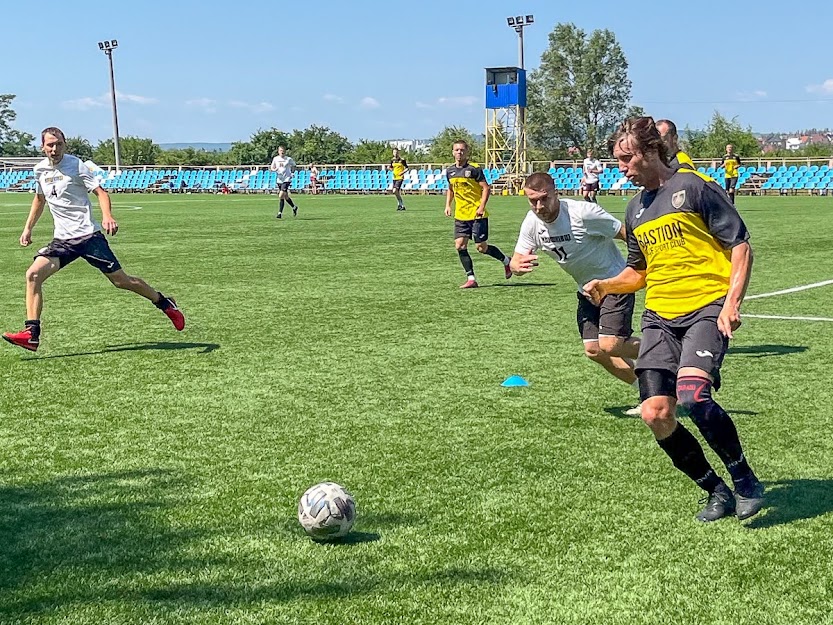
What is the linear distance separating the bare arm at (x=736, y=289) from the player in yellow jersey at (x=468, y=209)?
9719 millimetres

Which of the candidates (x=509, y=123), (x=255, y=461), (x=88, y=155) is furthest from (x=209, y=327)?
(x=88, y=155)

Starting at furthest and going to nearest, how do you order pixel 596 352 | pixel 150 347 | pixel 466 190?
pixel 466 190 → pixel 150 347 → pixel 596 352

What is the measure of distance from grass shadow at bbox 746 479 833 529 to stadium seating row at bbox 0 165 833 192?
38364 millimetres

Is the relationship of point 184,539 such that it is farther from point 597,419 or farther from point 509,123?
point 509,123

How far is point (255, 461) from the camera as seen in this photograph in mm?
6168

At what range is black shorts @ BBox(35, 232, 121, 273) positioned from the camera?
9.83 metres

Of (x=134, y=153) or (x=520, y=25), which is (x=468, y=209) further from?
(x=134, y=153)

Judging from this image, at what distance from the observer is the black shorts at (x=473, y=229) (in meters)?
14.6

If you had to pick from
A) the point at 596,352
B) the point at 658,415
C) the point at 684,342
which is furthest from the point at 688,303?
the point at 596,352

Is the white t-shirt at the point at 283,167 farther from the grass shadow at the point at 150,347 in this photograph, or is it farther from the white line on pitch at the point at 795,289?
the grass shadow at the point at 150,347

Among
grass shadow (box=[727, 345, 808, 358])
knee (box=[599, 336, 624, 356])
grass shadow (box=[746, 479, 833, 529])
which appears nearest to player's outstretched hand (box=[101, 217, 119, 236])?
knee (box=[599, 336, 624, 356])

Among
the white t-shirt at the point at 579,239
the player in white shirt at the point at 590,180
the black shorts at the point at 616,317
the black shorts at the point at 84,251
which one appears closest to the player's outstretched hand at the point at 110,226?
the black shorts at the point at 84,251

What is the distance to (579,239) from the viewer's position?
7195 millimetres

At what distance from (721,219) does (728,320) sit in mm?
488
